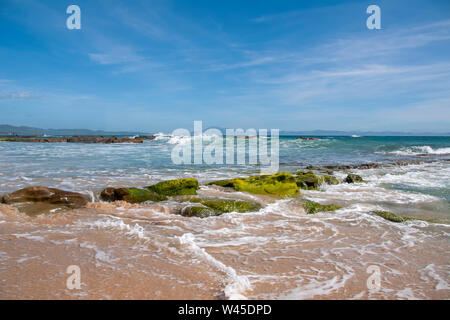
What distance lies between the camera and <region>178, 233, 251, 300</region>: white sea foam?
3.32 m

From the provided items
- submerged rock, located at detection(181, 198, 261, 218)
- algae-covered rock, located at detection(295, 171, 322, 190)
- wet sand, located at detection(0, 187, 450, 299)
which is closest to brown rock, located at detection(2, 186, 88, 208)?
wet sand, located at detection(0, 187, 450, 299)

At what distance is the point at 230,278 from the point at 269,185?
652 centimetres

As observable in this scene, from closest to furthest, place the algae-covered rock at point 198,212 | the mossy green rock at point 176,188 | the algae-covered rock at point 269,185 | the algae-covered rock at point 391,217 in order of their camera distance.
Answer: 1. the algae-covered rock at point 391,217
2. the algae-covered rock at point 198,212
3. the mossy green rock at point 176,188
4. the algae-covered rock at point 269,185

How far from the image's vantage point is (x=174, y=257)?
4.45 meters

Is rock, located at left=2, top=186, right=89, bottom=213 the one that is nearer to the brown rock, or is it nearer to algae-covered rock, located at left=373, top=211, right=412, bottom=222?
the brown rock

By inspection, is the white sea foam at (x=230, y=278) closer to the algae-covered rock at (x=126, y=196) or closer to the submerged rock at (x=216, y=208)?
the submerged rock at (x=216, y=208)

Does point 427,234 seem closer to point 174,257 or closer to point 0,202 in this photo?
point 174,257

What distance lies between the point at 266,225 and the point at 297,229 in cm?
68

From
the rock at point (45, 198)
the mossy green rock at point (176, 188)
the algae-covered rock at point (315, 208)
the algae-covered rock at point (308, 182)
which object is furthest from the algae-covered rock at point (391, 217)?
the rock at point (45, 198)

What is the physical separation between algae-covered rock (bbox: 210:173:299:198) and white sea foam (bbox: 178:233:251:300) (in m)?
5.07

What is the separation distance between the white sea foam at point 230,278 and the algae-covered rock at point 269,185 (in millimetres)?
5070

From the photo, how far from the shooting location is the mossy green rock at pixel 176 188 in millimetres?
9102

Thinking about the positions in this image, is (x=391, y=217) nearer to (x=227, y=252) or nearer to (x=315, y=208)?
(x=315, y=208)
